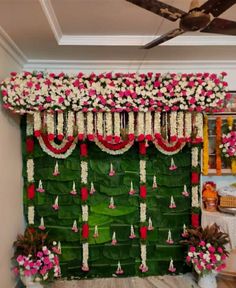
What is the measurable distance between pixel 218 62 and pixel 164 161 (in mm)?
1324

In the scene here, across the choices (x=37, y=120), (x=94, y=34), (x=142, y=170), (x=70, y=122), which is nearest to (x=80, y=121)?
(x=70, y=122)

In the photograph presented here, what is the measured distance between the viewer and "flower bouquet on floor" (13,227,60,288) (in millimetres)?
2857

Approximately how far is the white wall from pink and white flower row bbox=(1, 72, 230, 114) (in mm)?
211

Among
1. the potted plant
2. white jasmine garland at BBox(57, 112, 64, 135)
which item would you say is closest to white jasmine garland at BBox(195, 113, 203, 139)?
the potted plant

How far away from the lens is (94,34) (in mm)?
2633

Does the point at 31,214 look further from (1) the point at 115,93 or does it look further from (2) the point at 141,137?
(1) the point at 115,93

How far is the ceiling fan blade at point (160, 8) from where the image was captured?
1.33 meters

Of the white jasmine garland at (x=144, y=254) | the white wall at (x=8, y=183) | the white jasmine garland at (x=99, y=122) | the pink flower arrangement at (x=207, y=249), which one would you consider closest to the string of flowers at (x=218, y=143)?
the pink flower arrangement at (x=207, y=249)

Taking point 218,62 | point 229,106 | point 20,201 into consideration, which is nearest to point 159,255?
point 20,201

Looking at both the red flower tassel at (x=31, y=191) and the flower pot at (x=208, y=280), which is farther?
the red flower tassel at (x=31, y=191)

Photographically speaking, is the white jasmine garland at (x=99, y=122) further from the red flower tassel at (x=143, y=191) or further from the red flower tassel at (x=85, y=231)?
the red flower tassel at (x=85, y=231)

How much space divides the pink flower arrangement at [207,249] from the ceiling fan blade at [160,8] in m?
2.44

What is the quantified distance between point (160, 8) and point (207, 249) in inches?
101

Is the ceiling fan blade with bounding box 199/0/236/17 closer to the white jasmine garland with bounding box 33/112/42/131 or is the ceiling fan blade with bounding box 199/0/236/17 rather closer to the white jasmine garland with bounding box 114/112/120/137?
the white jasmine garland with bounding box 114/112/120/137
